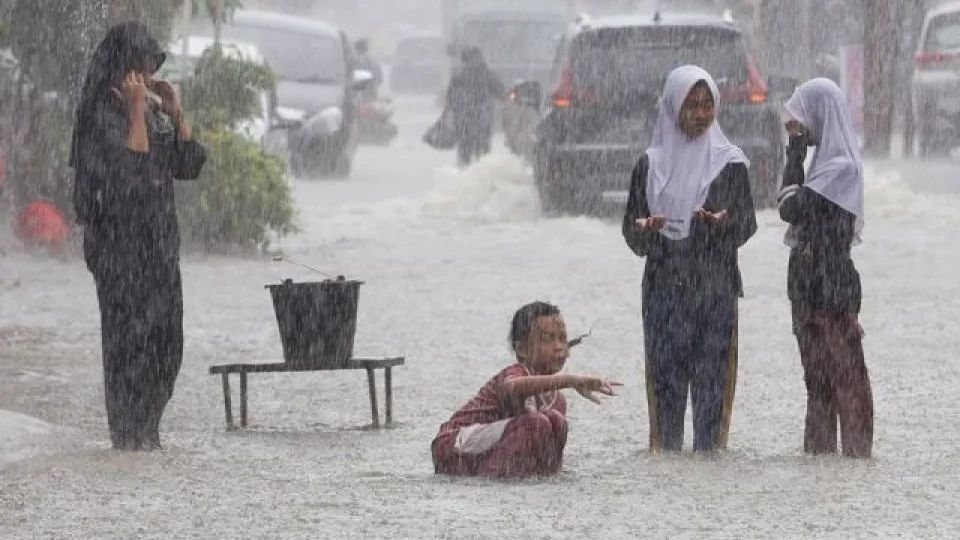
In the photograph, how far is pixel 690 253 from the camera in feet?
27.1

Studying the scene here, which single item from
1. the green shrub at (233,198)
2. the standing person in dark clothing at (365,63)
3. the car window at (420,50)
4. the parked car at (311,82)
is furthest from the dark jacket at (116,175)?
the car window at (420,50)

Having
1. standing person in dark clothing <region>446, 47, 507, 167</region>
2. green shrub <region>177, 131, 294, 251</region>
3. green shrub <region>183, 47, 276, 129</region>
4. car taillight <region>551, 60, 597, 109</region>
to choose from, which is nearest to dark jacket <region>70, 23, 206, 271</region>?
green shrub <region>177, 131, 294, 251</region>

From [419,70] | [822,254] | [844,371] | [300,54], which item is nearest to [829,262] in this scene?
[822,254]

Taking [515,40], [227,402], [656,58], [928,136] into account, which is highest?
[656,58]

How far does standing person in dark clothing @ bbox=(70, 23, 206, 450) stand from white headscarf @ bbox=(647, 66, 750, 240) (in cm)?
166

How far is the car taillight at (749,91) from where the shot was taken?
1783 cm

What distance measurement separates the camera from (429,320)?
13047 mm

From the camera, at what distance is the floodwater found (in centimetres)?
701

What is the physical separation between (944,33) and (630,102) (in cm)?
1025

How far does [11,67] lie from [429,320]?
5.99 m

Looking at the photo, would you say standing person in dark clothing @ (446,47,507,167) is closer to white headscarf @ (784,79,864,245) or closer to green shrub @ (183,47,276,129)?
green shrub @ (183,47,276,129)

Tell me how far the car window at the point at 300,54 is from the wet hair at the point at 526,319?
18.1 meters

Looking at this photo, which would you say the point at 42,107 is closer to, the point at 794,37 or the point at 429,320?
the point at 429,320

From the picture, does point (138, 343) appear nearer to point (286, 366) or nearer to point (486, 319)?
point (286, 366)
